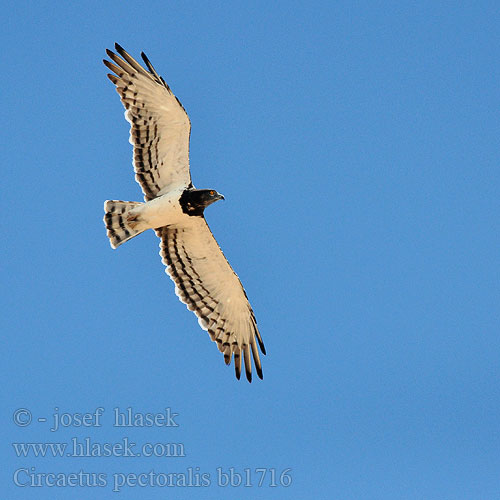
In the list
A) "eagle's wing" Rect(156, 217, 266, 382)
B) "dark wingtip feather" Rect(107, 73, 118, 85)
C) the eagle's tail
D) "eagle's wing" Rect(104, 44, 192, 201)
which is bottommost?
"eagle's wing" Rect(156, 217, 266, 382)

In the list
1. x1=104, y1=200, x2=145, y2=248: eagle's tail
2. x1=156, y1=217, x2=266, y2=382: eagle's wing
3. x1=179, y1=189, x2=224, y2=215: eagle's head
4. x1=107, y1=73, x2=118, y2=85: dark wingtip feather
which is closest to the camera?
x1=179, y1=189, x2=224, y2=215: eagle's head

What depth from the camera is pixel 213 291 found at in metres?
18.7

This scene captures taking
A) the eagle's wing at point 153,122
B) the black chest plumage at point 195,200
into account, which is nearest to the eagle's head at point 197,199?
the black chest plumage at point 195,200

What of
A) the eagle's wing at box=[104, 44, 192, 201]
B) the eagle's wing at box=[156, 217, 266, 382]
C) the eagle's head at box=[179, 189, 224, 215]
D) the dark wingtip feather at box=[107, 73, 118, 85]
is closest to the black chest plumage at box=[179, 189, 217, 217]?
the eagle's head at box=[179, 189, 224, 215]

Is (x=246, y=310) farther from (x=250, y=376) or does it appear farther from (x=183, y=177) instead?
(x=183, y=177)

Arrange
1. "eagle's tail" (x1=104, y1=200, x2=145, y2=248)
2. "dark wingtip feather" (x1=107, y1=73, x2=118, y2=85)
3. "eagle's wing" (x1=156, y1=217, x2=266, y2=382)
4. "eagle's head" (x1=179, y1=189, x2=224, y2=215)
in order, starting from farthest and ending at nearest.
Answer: "eagle's wing" (x1=156, y1=217, x2=266, y2=382) < "eagle's tail" (x1=104, y1=200, x2=145, y2=248) < "dark wingtip feather" (x1=107, y1=73, x2=118, y2=85) < "eagle's head" (x1=179, y1=189, x2=224, y2=215)

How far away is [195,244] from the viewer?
60.3 feet

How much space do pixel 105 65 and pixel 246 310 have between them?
4.77 metres

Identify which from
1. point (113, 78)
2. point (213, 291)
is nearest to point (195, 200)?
point (213, 291)

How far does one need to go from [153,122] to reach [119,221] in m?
1.72

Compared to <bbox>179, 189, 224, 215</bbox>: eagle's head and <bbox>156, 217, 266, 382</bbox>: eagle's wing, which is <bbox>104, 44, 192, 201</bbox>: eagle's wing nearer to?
<bbox>179, 189, 224, 215</bbox>: eagle's head

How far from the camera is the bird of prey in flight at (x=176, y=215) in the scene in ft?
58.1

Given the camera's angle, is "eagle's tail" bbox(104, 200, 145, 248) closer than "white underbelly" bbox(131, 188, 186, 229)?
No

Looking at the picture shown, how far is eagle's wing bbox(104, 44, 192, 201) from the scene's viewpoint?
57.9 ft
